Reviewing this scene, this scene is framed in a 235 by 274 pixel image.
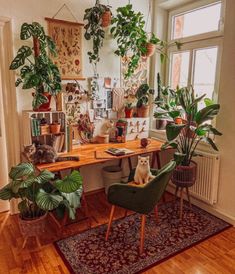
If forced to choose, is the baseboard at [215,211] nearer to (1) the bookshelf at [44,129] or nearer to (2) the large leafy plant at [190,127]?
(2) the large leafy plant at [190,127]

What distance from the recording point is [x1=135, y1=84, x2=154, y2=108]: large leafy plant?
3.17m

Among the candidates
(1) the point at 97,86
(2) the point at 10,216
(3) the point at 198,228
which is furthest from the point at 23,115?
(3) the point at 198,228

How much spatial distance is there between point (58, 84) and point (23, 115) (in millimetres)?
492

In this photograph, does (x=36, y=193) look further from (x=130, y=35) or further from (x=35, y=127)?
(x=130, y=35)

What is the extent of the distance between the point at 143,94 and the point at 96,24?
1047mm

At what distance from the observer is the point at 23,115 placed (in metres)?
2.48

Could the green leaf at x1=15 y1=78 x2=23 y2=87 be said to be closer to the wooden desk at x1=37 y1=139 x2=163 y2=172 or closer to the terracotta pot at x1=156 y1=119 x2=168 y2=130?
the wooden desk at x1=37 y1=139 x2=163 y2=172

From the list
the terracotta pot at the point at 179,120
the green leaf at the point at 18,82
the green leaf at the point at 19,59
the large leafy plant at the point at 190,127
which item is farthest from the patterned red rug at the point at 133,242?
the green leaf at the point at 19,59

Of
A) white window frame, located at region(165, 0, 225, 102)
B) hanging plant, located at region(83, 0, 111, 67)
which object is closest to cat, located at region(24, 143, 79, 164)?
hanging plant, located at region(83, 0, 111, 67)

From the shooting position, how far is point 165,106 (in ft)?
9.22

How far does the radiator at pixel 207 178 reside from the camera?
263 centimetres

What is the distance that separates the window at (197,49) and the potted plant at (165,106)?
0.30 m

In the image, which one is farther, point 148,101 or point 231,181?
point 148,101

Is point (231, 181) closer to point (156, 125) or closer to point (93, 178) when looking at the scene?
point (156, 125)
